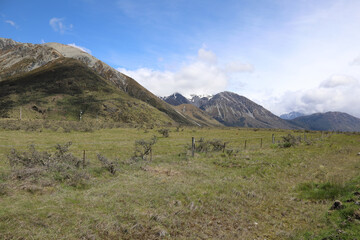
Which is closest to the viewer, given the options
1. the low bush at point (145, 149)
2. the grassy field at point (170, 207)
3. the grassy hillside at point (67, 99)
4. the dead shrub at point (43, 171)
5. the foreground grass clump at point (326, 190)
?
the grassy field at point (170, 207)

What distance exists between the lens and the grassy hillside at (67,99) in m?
102

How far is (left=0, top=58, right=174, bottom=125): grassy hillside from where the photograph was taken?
102312 millimetres

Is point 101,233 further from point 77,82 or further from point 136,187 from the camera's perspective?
point 77,82

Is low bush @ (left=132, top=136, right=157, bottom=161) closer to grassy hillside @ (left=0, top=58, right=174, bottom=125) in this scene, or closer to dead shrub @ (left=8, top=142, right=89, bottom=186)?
dead shrub @ (left=8, top=142, right=89, bottom=186)

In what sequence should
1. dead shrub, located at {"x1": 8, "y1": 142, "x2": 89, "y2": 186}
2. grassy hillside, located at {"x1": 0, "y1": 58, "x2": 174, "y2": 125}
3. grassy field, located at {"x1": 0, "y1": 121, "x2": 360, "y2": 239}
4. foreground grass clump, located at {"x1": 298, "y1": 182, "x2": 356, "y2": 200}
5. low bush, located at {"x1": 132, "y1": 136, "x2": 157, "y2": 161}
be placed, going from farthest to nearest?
1. grassy hillside, located at {"x1": 0, "y1": 58, "x2": 174, "y2": 125}
2. low bush, located at {"x1": 132, "y1": 136, "x2": 157, "y2": 161}
3. dead shrub, located at {"x1": 8, "y1": 142, "x2": 89, "y2": 186}
4. foreground grass clump, located at {"x1": 298, "y1": 182, "x2": 356, "y2": 200}
5. grassy field, located at {"x1": 0, "y1": 121, "x2": 360, "y2": 239}

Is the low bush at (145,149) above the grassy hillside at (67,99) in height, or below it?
below

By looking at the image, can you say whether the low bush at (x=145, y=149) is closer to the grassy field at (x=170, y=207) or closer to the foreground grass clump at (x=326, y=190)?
the grassy field at (x=170, y=207)

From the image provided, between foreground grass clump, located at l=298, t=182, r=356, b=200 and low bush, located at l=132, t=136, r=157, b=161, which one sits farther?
low bush, located at l=132, t=136, r=157, b=161

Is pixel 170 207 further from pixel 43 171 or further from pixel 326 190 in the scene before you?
pixel 326 190

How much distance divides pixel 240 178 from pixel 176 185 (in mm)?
4497

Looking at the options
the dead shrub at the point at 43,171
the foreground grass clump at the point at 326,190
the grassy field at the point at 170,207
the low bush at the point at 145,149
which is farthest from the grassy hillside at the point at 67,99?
the foreground grass clump at the point at 326,190

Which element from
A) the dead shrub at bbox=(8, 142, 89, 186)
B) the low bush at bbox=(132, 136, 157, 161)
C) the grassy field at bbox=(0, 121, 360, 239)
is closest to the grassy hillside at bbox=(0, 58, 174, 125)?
the low bush at bbox=(132, 136, 157, 161)

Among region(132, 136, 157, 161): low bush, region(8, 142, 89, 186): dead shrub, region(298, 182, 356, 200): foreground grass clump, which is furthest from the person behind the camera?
region(132, 136, 157, 161): low bush

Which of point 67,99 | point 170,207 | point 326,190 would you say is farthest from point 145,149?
point 67,99
